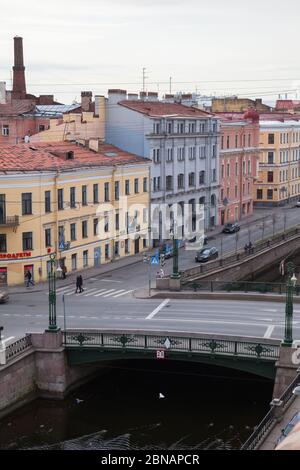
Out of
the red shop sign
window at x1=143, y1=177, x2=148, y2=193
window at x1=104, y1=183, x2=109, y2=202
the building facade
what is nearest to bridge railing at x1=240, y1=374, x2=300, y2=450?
the red shop sign

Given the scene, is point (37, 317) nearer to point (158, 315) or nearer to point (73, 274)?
point (158, 315)

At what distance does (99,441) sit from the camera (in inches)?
1312

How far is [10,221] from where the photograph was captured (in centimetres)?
5512

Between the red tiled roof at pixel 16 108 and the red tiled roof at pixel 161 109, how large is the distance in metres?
15.0

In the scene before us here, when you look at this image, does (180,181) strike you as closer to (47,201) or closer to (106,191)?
(106,191)

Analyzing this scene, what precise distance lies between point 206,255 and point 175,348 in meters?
30.7

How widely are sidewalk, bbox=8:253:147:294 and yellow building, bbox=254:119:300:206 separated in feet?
140

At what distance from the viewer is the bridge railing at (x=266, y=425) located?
25.8 m

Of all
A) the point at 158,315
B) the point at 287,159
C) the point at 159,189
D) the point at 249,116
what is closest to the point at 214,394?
the point at 158,315

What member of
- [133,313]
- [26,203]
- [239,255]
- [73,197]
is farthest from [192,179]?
[133,313]

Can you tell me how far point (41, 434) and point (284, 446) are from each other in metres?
17.9

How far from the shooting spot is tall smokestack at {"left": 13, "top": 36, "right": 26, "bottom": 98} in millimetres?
94688

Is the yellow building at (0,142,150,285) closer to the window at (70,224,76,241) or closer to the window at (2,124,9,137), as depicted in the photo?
→ the window at (70,224,76,241)

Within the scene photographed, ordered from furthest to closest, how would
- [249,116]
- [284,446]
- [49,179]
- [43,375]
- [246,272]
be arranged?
[249,116], [246,272], [49,179], [43,375], [284,446]
